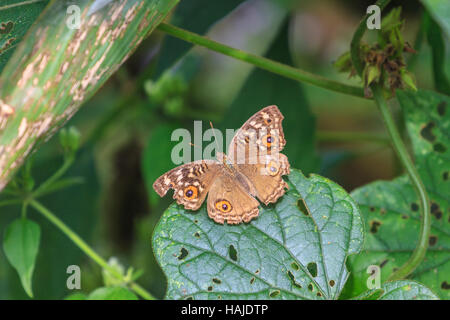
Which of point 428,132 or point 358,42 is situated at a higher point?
point 358,42

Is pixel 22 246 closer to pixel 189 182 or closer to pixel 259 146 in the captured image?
pixel 189 182

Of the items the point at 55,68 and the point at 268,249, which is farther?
the point at 268,249

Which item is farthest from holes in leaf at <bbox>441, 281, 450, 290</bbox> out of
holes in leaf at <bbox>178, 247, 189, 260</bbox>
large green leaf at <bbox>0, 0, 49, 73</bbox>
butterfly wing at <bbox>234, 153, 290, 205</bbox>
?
large green leaf at <bbox>0, 0, 49, 73</bbox>

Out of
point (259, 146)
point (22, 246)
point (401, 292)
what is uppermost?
point (259, 146)

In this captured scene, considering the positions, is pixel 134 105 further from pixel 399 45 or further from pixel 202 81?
pixel 399 45

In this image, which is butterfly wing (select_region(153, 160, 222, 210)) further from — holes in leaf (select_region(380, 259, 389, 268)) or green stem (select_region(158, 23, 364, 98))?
holes in leaf (select_region(380, 259, 389, 268))

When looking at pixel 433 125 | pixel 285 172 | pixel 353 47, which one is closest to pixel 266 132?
pixel 285 172

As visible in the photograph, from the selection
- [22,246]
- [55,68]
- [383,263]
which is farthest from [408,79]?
[22,246]
